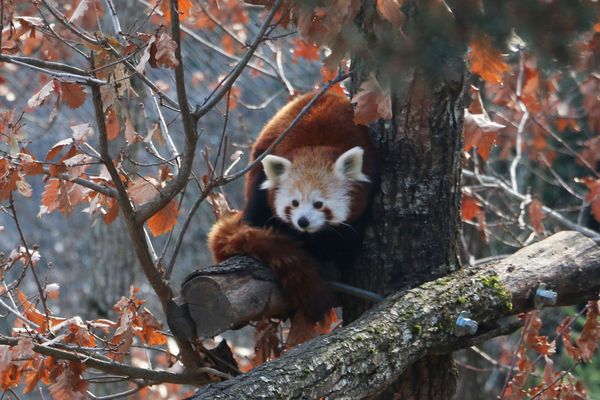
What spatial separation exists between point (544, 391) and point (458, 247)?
2.48 feet

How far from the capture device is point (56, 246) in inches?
348

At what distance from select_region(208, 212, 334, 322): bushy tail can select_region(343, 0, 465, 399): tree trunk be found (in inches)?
10.4

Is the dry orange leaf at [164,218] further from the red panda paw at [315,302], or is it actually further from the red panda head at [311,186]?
the red panda head at [311,186]

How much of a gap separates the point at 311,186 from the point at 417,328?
1.25 m

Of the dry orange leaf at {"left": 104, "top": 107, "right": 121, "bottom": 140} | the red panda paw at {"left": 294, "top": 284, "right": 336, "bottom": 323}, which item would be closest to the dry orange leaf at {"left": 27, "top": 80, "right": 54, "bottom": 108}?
the dry orange leaf at {"left": 104, "top": 107, "right": 121, "bottom": 140}

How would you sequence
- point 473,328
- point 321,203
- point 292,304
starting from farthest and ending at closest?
1. point 321,203
2. point 292,304
3. point 473,328

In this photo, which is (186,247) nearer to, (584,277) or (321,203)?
(321,203)

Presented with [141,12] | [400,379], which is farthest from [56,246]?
[400,379]

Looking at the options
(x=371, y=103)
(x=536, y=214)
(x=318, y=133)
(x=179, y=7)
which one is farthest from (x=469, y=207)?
(x=179, y=7)

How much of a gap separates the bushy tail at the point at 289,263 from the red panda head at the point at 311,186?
34 cm

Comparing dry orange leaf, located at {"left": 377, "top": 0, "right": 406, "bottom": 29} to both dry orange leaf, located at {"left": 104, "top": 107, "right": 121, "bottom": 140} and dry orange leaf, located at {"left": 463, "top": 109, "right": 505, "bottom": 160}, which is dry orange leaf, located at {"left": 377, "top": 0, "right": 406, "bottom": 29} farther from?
dry orange leaf, located at {"left": 463, "top": 109, "right": 505, "bottom": 160}

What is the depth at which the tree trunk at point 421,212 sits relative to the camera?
140 inches

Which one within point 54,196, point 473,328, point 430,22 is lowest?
point 473,328

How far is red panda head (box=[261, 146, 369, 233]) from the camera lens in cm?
398
